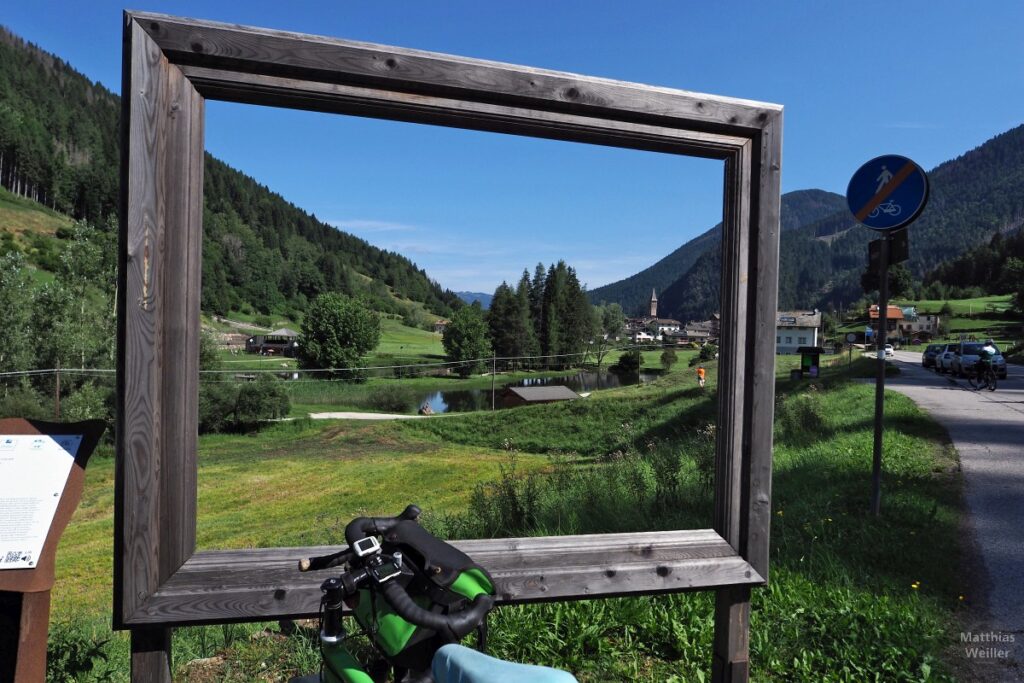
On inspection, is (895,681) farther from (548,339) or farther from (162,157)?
(162,157)

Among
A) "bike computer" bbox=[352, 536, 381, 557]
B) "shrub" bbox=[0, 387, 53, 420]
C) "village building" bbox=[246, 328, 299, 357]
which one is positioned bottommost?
"shrub" bbox=[0, 387, 53, 420]

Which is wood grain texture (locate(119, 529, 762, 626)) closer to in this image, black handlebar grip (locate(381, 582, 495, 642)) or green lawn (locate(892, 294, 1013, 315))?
black handlebar grip (locate(381, 582, 495, 642))

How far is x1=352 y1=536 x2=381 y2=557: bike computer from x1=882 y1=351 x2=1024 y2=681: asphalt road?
3412mm

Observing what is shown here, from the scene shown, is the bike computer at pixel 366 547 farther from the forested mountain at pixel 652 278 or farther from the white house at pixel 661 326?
the white house at pixel 661 326

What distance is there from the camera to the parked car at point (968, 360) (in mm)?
23667

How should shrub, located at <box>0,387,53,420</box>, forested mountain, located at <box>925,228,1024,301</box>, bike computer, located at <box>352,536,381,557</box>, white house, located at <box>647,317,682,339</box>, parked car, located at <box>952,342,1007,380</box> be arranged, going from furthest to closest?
A: forested mountain, located at <box>925,228,1024,301</box>, parked car, located at <box>952,342,1007,380</box>, shrub, located at <box>0,387,53,420</box>, white house, located at <box>647,317,682,339</box>, bike computer, located at <box>352,536,381,557</box>

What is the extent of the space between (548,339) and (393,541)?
6.64 ft

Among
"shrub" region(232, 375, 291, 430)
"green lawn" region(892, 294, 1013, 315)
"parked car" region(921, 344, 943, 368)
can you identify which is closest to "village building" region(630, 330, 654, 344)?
"shrub" region(232, 375, 291, 430)

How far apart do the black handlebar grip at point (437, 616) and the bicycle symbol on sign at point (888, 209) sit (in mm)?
5743

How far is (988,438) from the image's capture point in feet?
31.5

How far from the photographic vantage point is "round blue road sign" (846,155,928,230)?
544cm

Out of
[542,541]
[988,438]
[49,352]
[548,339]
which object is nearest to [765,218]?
[548,339]

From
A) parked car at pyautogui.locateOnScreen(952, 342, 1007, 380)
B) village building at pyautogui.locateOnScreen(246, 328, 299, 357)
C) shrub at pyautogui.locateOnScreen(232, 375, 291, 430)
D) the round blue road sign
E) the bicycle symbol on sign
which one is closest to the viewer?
village building at pyautogui.locateOnScreen(246, 328, 299, 357)

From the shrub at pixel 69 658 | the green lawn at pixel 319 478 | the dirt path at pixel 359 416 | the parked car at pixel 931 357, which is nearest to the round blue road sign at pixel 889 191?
the green lawn at pixel 319 478
